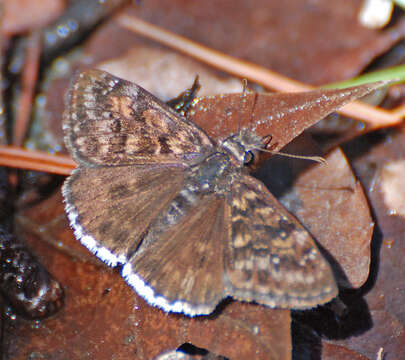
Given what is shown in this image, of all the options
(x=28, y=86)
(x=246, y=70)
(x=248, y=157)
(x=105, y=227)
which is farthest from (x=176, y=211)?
(x=28, y=86)

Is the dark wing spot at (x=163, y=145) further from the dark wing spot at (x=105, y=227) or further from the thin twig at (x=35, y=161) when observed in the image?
the thin twig at (x=35, y=161)

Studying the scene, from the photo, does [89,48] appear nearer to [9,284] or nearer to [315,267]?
[9,284]

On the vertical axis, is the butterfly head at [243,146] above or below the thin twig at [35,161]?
above

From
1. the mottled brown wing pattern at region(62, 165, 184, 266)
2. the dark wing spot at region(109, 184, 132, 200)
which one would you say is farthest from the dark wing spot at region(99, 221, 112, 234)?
the dark wing spot at region(109, 184, 132, 200)

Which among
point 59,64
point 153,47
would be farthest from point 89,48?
point 153,47

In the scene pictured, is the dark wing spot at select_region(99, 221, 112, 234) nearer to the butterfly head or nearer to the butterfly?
the butterfly

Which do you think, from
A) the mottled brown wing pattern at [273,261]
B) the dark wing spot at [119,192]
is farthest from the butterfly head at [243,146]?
the dark wing spot at [119,192]

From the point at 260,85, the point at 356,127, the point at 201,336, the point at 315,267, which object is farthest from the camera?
the point at 260,85

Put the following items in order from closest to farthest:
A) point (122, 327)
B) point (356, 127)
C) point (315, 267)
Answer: point (315, 267), point (122, 327), point (356, 127)
